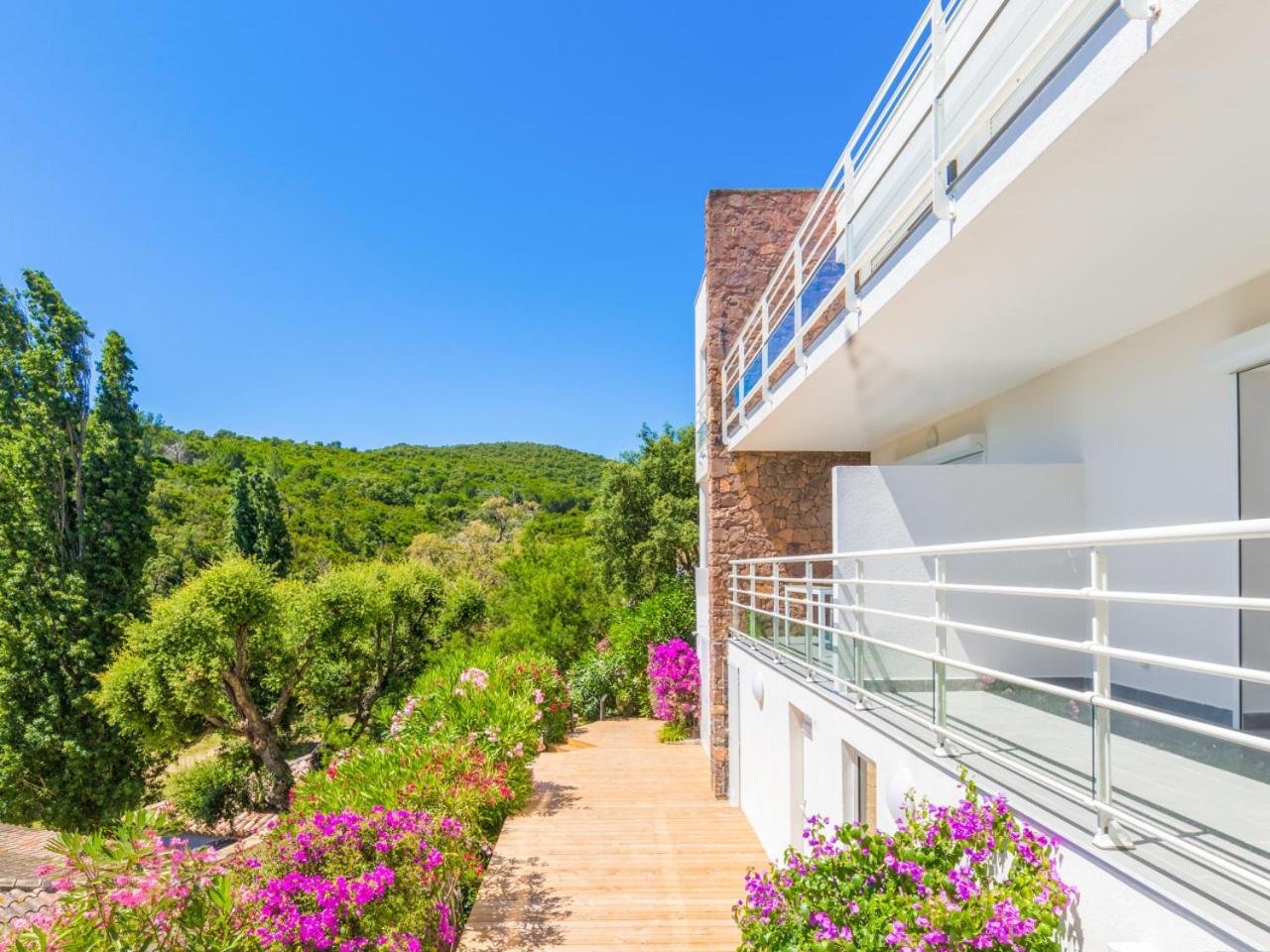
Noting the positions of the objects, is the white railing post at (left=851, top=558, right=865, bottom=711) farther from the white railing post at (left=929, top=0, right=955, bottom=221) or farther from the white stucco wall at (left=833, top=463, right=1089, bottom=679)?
the white railing post at (left=929, top=0, right=955, bottom=221)

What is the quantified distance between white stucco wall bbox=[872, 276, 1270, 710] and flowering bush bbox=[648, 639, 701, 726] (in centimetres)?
870

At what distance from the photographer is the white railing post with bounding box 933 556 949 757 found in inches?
129

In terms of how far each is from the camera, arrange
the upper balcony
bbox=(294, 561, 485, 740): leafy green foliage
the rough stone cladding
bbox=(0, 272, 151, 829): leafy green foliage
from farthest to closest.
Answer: bbox=(0, 272, 151, 829): leafy green foliage
bbox=(294, 561, 485, 740): leafy green foliage
the rough stone cladding
the upper balcony

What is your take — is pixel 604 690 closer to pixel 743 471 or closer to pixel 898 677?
pixel 743 471

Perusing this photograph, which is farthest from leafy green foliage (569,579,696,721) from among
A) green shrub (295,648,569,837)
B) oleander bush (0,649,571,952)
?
oleander bush (0,649,571,952)

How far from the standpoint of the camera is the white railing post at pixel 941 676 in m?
3.29

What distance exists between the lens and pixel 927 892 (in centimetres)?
239

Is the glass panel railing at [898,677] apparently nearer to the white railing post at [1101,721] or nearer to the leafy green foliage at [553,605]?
the white railing post at [1101,721]

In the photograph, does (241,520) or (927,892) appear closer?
(927,892)

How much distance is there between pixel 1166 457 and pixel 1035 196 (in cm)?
282

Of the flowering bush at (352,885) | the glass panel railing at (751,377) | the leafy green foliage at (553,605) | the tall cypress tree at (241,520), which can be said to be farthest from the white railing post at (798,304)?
the tall cypress tree at (241,520)

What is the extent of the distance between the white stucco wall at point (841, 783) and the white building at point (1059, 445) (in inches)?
0.5

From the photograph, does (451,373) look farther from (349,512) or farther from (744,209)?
(744,209)

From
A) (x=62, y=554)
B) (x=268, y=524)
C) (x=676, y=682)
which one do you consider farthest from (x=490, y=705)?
(x=268, y=524)
